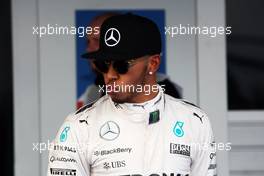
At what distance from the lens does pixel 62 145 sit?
2.72m

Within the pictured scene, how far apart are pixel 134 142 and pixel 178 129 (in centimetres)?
22

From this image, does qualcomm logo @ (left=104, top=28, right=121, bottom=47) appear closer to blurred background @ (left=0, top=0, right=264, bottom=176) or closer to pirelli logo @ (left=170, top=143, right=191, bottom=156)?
pirelli logo @ (left=170, top=143, right=191, bottom=156)

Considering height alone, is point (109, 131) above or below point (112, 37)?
below

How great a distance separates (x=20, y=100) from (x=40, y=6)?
2.32 feet

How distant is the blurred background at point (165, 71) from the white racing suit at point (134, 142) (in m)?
1.69

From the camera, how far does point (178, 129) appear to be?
2.84 meters

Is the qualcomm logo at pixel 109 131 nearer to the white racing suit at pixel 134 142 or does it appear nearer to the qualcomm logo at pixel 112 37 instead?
the white racing suit at pixel 134 142

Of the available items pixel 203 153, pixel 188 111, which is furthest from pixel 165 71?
pixel 203 153

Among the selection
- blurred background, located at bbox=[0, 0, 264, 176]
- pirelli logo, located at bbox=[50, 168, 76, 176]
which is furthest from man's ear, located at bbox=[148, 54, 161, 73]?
blurred background, located at bbox=[0, 0, 264, 176]

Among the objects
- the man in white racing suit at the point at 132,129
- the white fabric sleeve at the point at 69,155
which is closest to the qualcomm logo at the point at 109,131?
the man in white racing suit at the point at 132,129

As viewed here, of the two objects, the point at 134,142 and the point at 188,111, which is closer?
the point at 134,142

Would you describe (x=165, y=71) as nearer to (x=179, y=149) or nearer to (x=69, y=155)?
(x=179, y=149)

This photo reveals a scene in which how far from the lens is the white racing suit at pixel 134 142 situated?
8.95 ft

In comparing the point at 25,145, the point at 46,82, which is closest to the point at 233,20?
the point at 46,82
